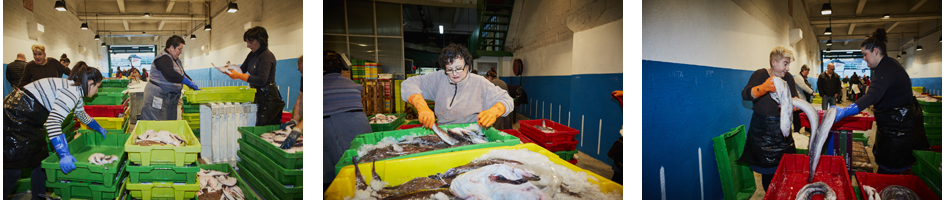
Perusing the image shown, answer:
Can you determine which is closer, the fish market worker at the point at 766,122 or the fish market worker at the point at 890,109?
the fish market worker at the point at 890,109

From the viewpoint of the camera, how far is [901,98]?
178 cm

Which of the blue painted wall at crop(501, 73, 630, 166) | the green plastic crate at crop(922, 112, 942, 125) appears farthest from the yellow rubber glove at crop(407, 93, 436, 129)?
the green plastic crate at crop(922, 112, 942, 125)

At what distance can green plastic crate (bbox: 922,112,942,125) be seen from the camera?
5.62ft

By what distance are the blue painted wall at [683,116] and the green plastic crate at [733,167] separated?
0.06 metres

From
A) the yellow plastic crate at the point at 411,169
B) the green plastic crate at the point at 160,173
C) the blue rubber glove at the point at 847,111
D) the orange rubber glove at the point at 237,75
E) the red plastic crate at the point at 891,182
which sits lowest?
the red plastic crate at the point at 891,182

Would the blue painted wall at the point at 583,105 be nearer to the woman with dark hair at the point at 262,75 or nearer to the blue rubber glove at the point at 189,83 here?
the woman with dark hair at the point at 262,75

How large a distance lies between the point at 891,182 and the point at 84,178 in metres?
4.28

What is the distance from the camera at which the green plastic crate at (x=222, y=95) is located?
6.26ft

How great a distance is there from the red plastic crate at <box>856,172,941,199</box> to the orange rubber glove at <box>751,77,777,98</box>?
610 millimetres

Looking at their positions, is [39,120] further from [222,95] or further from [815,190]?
[815,190]

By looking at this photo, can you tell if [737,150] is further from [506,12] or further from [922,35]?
[506,12]

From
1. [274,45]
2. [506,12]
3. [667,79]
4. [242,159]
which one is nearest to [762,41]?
[667,79]

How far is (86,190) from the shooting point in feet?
5.88

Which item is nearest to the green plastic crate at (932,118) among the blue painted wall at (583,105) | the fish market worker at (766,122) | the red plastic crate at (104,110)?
the fish market worker at (766,122)
